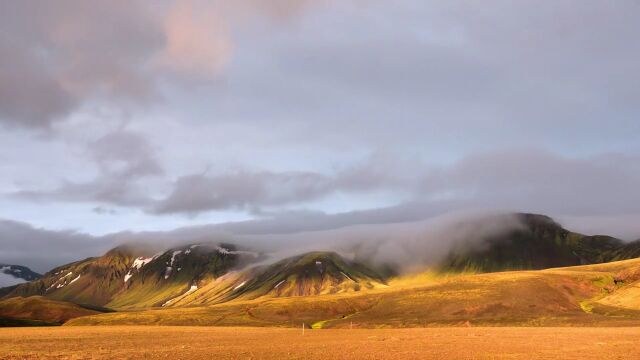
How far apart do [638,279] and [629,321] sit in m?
74.6

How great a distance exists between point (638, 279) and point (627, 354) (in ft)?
523

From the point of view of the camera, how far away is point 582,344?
7131cm

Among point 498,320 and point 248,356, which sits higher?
point 248,356

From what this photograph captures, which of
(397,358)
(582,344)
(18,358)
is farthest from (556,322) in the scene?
(18,358)

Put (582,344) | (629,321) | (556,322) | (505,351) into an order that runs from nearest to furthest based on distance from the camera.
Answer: (505,351), (582,344), (629,321), (556,322)

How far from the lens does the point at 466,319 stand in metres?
160

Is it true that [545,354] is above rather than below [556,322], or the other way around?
above

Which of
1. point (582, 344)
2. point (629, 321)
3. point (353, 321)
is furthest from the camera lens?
point (353, 321)

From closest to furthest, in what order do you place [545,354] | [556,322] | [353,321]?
[545,354] < [556,322] < [353,321]

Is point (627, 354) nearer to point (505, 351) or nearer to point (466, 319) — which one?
point (505, 351)

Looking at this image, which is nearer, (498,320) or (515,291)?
(498,320)

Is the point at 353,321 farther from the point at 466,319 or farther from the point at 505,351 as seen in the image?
the point at 505,351

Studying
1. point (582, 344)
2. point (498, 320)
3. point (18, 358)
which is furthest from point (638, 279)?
point (18, 358)

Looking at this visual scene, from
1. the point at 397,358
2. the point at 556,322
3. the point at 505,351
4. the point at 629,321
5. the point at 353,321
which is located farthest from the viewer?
the point at 353,321
